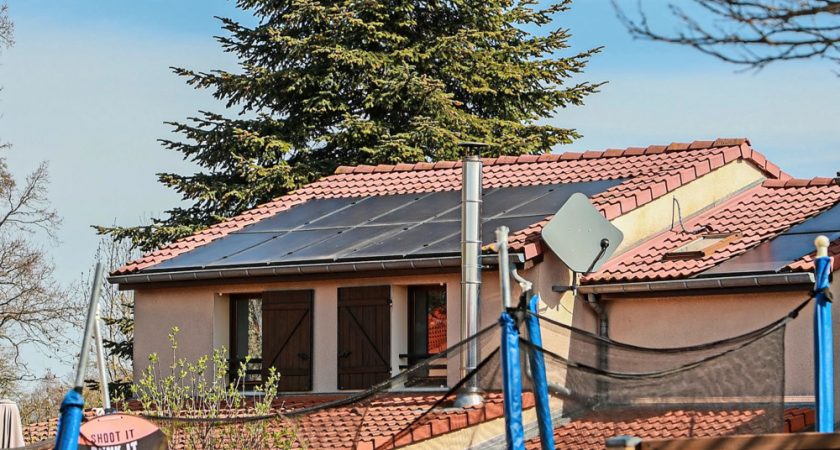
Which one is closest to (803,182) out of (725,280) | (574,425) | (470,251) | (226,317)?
(725,280)

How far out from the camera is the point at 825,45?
6.79 meters

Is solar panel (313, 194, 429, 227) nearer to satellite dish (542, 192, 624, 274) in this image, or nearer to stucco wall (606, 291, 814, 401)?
satellite dish (542, 192, 624, 274)

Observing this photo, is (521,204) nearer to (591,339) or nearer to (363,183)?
(363,183)

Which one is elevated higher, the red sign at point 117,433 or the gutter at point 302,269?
the gutter at point 302,269

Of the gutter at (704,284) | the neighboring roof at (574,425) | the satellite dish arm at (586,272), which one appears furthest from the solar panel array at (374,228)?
the neighboring roof at (574,425)

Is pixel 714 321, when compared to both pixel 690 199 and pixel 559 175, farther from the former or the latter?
pixel 559 175

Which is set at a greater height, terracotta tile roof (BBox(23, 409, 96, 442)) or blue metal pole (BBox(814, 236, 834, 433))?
blue metal pole (BBox(814, 236, 834, 433))

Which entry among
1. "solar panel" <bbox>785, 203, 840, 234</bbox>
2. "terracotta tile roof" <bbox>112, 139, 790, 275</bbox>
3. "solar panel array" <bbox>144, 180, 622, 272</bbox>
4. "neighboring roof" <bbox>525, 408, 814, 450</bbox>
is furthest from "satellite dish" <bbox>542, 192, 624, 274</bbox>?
"neighboring roof" <bbox>525, 408, 814, 450</bbox>

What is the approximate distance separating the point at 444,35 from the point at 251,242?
1069 centimetres

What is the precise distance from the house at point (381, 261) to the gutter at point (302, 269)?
0.02 metres

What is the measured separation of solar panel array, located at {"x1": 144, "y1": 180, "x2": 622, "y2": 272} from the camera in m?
19.1

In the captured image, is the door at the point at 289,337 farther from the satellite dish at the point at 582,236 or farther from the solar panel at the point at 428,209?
the satellite dish at the point at 582,236

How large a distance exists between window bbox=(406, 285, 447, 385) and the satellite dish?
1988 millimetres

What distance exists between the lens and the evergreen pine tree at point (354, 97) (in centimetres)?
2877
